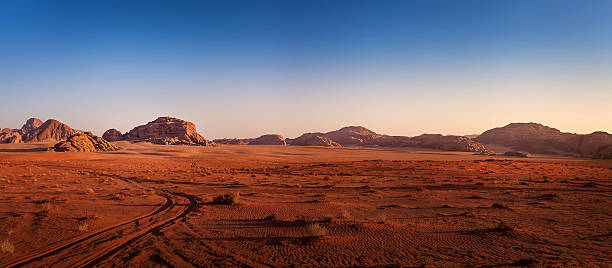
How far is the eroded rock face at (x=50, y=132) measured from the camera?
102681 mm

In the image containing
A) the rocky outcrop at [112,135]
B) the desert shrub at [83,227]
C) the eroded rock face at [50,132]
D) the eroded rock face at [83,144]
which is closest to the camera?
the desert shrub at [83,227]

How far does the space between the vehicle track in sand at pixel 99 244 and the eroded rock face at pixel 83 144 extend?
192 ft

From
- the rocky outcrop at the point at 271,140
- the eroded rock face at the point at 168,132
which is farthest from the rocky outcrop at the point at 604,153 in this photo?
the rocky outcrop at the point at 271,140

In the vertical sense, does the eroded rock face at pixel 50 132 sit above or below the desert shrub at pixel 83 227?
above

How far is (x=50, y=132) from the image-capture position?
344 ft

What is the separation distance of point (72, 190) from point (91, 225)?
10.4 m

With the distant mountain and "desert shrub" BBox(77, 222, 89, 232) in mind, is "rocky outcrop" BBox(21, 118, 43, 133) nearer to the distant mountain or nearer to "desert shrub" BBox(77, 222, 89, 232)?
the distant mountain

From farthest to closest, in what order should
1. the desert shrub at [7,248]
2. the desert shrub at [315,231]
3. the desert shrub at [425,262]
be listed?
the desert shrub at [315,231]
the desert shrub at [7,248]
the desert shrub at [425,262]

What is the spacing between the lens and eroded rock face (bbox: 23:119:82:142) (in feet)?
337

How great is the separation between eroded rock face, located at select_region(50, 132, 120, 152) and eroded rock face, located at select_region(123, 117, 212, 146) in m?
29.0

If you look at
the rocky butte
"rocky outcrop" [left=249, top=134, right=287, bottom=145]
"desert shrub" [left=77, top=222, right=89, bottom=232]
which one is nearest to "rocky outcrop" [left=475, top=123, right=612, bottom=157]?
"desert shrub" [left=77, top=222, right=89, bottom=232]

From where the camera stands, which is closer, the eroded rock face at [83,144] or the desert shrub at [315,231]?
the desert shrub at [315,231]

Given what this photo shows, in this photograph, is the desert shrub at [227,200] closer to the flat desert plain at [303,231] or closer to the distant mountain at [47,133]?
the flat desert plain at [303,231]

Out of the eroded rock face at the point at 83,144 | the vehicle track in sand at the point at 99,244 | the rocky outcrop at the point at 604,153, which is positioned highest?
the eroded rock face at the point at 83,144
